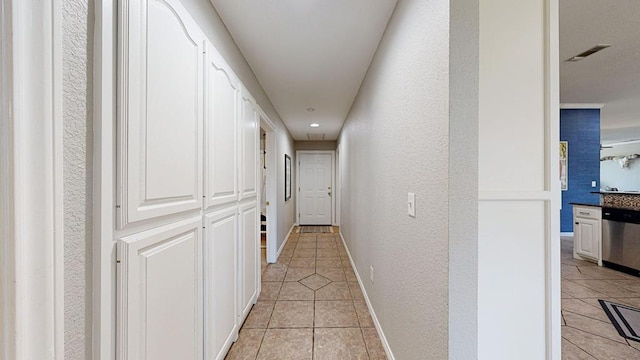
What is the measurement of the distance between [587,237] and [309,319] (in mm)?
4275

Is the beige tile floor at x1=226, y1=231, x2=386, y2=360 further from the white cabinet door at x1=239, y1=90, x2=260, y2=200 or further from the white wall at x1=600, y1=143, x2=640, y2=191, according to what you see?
the white wall at x1=600, y1=143, x2=640, y2=191

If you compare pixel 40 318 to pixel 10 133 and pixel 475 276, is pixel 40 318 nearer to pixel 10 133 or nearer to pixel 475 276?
pixel 10 133

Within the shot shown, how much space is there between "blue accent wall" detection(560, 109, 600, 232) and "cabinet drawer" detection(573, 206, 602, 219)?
1.26 meters

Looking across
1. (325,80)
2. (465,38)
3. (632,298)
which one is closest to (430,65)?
(465,38)

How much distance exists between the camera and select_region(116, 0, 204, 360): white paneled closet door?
2.71 ft

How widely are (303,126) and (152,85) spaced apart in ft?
13.7

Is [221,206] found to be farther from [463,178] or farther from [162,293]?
[463,178]

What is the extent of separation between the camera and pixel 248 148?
228 cm

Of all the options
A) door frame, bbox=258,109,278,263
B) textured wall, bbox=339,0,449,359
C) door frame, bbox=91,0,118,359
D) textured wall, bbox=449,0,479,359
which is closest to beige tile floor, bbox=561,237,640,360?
textured wall, bbox=339,0,449,359

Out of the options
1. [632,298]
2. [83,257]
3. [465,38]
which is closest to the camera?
[83,257]

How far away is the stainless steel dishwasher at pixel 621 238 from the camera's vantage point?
322 cm

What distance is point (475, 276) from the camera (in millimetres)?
966

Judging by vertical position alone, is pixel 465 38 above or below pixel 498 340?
above

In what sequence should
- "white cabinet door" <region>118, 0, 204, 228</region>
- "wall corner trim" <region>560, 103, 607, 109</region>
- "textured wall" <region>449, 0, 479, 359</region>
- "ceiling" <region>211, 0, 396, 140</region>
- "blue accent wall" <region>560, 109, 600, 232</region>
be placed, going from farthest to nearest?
1. "blue accent wall" <region>560, 109, 600, 232</region>
2. "wall corner trim" <region>560, 103, 607, 109</region>
3. "ceiling" <region>211, 0, 396, 140</region>
4. "textured wall" <region>449, 0, 479, 359</region>
5. "white cabinet door" <region>118, 0, 204, 228</region>
